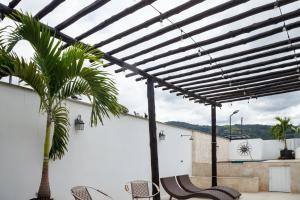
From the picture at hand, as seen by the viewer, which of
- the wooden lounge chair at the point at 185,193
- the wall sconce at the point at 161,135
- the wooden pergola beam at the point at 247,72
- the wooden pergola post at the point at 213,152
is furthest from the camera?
the wooden pergola post at the point at 213,152

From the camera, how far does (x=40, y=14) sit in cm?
458

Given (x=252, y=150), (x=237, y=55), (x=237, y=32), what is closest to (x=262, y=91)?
(x=237, y=55)

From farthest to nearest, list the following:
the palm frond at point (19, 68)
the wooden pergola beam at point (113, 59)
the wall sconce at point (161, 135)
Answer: the wall sconce at point (161, 135), the wooden pergola beam at point (113, 59), the palm frond at point (19, 68)

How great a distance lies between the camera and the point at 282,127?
19.0 metres

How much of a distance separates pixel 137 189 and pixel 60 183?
1944 mm

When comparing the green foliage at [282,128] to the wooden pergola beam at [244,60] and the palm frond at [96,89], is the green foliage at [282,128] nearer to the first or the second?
the wooden pergola beam at [244,60]

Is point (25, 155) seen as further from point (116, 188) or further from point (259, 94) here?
point (259, 94)

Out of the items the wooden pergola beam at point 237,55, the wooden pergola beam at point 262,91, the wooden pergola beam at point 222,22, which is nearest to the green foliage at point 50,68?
the wooden pergola beam at point 222,22

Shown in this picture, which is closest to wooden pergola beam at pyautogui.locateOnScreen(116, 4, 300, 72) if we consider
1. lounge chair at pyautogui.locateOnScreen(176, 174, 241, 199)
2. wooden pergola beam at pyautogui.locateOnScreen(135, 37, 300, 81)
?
wooden pergola beam at pyautogui.locateOnScreen(135, 37, 300, 81)

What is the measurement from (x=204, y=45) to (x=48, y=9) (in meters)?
2.75

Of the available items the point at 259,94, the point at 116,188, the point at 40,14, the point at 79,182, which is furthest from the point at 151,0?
the point at 259,94

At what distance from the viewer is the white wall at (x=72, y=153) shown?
5.01 m

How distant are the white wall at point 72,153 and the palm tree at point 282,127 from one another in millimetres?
11270

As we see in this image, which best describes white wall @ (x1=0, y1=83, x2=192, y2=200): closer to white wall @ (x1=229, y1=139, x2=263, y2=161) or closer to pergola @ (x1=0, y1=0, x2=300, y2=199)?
pergola @ (x1=0, y1=0, x2=300, y2=199)
